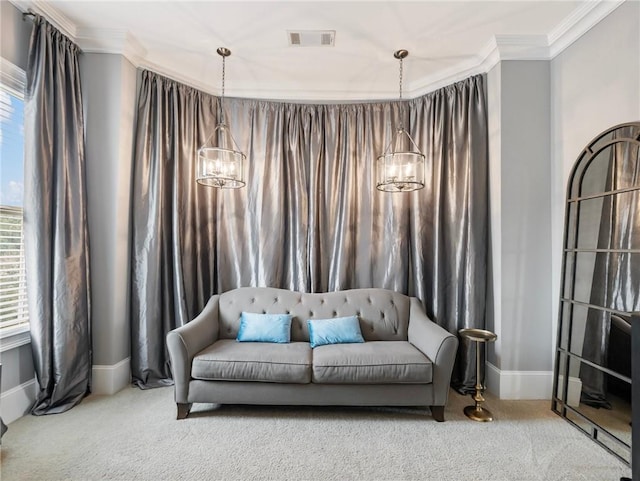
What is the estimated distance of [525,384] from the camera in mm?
2623

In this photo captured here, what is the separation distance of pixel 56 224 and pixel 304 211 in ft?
6.61

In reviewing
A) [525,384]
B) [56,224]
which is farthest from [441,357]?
[56,224]

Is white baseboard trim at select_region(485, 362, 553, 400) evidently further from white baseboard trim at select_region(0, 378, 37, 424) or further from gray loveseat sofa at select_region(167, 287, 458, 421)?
white baseboard trim at select_region(0, 378, 37, 424)

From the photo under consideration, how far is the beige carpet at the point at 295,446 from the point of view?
175 centimetres

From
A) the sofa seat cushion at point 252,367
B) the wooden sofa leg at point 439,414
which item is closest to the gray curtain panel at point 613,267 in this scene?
the wooden sofa leg at point 439,414

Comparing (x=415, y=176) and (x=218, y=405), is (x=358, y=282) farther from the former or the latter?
(x=218, y=405)

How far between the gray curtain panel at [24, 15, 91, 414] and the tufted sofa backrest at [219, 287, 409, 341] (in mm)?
1115

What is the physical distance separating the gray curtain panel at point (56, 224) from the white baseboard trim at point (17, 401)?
61mm

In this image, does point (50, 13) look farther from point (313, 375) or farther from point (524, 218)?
point (524, 218)

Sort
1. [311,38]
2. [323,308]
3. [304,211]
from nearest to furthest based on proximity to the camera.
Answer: [311,38] < [323,308] < [304,211]

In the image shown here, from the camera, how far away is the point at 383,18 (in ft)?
7.78

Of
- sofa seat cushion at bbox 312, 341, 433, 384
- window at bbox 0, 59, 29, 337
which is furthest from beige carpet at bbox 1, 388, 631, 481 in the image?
window at bbox 0, 59, 29, 337

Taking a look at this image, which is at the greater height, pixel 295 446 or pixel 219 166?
pixel 219 166

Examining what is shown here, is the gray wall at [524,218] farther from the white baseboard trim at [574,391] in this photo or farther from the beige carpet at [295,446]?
the beige carpet at [295,446]
